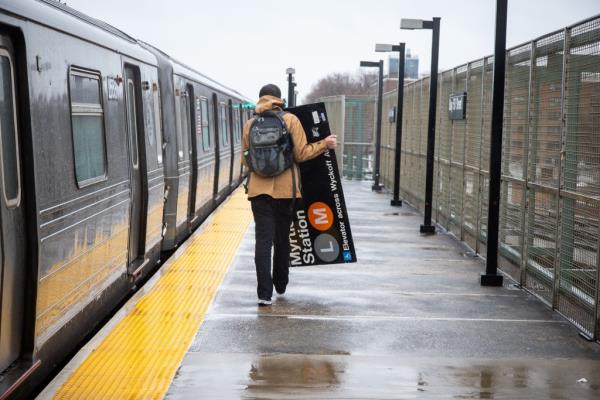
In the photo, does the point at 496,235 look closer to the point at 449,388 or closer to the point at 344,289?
the point at 344,289

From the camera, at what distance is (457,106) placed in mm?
11602

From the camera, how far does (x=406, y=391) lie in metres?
5.02

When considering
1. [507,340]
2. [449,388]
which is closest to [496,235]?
[507,340]

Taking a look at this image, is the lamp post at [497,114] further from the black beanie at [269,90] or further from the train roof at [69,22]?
the train roof at [69,22]

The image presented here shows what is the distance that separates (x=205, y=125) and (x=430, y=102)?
4.44 meters

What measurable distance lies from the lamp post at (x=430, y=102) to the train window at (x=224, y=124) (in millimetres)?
6404

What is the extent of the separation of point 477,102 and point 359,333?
5.34 metres

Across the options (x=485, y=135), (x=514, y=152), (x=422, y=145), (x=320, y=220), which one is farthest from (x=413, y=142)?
(x=320, y=220)

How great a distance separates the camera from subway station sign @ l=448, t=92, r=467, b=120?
37.0ft

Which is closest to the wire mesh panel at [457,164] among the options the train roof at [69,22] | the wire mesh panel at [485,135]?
the wire mesh panel at [485,135]

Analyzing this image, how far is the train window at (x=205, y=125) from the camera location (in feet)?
48.7

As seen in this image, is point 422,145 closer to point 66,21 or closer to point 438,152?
point 438,152

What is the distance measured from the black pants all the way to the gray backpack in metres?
0.27

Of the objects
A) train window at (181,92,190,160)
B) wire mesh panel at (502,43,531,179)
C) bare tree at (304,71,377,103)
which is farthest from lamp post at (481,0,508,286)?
bare tree at (304,71,377,103)
